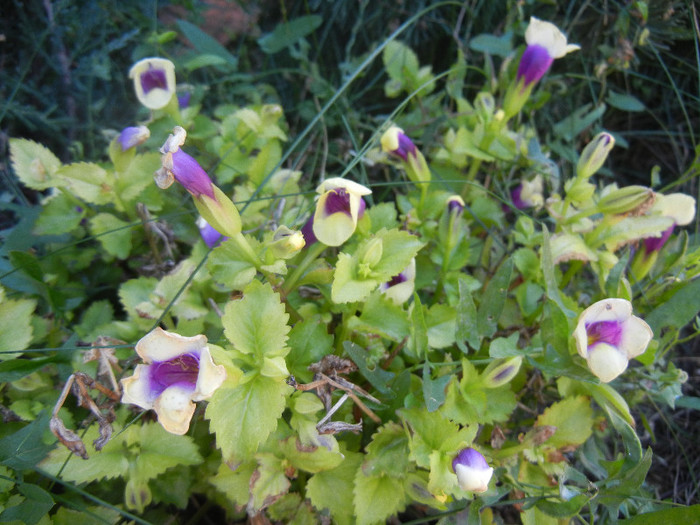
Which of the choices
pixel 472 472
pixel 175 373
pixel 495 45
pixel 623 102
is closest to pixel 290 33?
pixel 495 45

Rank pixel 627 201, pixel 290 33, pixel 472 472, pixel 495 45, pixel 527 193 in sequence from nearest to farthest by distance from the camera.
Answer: pixel 472 472, pixel 627 201, pixel 527 193, pixel 495 45, pixel 290 33

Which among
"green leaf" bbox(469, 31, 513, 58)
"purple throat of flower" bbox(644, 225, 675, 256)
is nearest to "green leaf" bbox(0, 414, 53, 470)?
"purple throat of flower" bbox(644, 225, 675, 256)

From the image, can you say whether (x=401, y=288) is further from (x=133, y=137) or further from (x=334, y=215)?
(x=133, y=137)

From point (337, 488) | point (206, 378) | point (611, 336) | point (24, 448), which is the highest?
point (206, 378)

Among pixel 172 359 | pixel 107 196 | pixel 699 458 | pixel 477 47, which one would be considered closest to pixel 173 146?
pixel 172 359

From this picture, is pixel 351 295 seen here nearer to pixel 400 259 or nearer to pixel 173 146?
pixel 400 259

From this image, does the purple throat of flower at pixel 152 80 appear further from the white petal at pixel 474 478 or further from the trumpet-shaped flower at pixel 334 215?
the white petal at pixel 474 478
